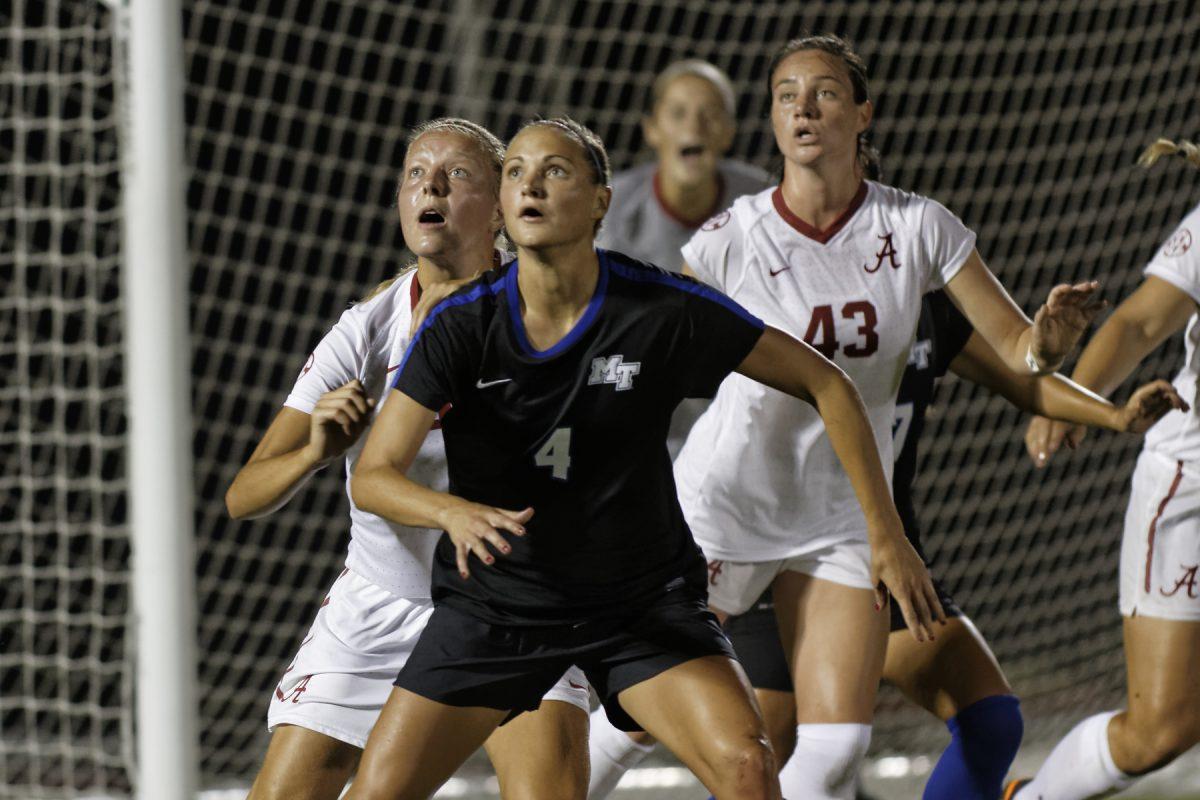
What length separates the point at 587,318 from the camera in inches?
105

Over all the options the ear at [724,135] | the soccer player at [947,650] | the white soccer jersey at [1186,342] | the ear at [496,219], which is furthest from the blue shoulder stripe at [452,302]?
the ear at [724,135]

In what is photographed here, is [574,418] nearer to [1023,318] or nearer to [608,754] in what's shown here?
[1023,318]

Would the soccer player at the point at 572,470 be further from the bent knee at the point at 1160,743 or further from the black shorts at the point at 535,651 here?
the bent knee at the point at 1160,743

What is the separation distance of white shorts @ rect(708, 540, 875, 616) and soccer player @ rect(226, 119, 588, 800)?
48 centimetres

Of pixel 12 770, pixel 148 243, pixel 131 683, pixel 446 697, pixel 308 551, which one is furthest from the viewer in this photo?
pixel 308 551

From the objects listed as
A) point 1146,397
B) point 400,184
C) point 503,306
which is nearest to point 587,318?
point 503,306

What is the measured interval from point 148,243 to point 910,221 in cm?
180

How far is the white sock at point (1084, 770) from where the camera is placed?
368 cm

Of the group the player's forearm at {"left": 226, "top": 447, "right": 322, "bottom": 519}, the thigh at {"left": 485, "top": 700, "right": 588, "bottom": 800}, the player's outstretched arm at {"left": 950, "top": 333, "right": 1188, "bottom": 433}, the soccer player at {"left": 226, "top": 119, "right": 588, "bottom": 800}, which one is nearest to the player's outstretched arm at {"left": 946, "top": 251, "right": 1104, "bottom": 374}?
the player's outstretched arm at {"left": 950, "top": 333, "right": 1188, "bottom": 433}

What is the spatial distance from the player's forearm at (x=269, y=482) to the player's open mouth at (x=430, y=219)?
431 mm

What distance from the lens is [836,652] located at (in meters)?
3.14

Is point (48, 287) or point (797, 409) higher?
point (797, 409)

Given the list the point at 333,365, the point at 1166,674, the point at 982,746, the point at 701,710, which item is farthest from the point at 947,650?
the point at 333,365

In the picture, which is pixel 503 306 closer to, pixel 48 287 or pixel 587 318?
pixel 587 318
